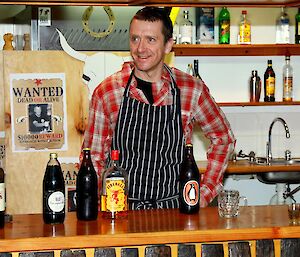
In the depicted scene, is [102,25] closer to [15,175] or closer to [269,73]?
[15,175]

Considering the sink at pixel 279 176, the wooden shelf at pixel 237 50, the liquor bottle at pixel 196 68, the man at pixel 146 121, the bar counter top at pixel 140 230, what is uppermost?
the wooden shelf at pixel 237 50

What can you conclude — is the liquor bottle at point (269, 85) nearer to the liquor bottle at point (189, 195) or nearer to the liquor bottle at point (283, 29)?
the liquor bottle at point (283, 29)

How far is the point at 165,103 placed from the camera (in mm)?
3523

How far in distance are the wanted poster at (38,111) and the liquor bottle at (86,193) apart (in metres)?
1.68

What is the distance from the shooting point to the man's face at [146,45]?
3.38 m

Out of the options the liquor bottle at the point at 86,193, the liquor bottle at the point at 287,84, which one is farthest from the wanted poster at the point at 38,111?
the liquor bottle at the point at 287,84

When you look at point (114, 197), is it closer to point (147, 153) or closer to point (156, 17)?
point (147, 153)

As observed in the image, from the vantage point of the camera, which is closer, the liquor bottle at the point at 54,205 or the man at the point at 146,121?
the liquor bottle at the point at 54,205

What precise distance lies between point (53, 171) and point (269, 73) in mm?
3118

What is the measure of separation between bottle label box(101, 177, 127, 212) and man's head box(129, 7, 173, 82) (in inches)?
27.4

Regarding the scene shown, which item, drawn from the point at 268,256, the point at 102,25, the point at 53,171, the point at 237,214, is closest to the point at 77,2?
the point at 102,25

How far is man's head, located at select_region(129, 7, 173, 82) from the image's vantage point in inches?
133

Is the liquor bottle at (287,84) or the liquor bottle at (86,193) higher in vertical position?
the liquor bottle at (287,84)

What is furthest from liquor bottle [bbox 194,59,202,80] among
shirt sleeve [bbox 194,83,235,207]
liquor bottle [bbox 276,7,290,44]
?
shirt sleeve [bbox 194,83,235,207]
